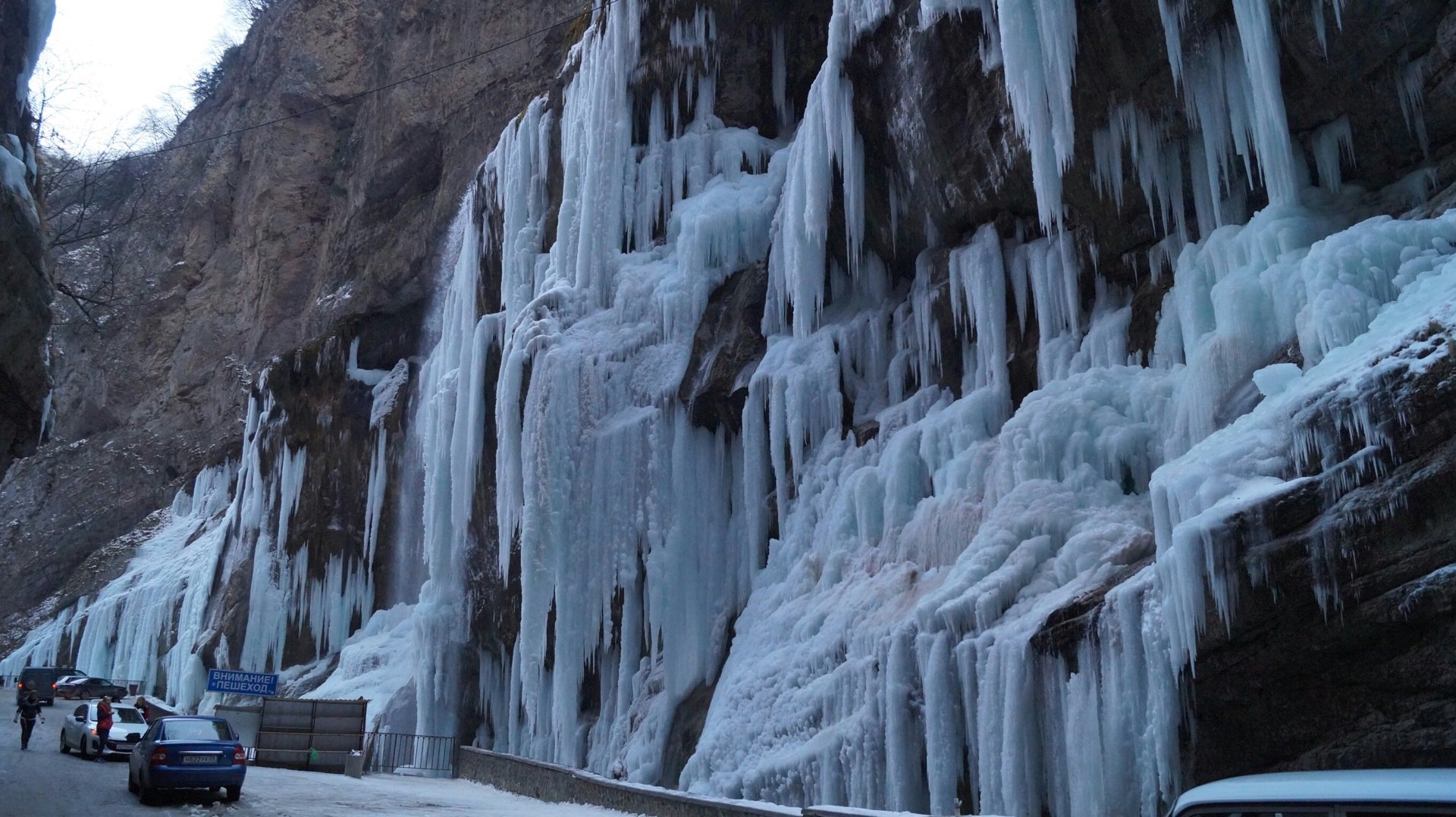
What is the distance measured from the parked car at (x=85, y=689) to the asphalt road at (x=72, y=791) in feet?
56.2

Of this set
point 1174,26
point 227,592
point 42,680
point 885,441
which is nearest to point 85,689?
point 42,680

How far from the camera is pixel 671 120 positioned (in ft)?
75.4

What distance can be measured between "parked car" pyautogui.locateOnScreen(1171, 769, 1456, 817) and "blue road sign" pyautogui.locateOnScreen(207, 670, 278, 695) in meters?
22.4

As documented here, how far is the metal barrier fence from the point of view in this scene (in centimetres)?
2323

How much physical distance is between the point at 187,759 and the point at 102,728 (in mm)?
6315

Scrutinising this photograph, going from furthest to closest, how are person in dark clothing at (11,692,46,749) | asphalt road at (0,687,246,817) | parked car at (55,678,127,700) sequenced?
parked car at (55,678,127,700), person in dark clothing at (11,692,46,749), asphalt road at (0,687,246,817)

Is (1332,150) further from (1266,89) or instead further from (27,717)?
(27,717)

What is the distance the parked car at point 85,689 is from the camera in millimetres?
34844

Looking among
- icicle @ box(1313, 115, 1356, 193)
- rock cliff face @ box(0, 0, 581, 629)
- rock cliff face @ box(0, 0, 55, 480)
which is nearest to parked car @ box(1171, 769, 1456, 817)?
rock cliff face @ box(0, 0, 55, 480)

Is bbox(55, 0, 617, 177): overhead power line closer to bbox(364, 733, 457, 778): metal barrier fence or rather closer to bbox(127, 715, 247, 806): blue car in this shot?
bbox(364, 733, 457, 778): metal barrier fence

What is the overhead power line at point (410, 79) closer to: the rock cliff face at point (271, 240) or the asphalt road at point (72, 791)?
the rock cliff face at point (271, 240)

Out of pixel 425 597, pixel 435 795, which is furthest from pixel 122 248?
pixel 435 795

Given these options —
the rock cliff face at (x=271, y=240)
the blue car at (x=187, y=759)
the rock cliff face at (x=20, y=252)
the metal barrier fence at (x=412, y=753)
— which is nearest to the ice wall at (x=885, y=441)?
the metal barrier fence at (x=412, y=753)

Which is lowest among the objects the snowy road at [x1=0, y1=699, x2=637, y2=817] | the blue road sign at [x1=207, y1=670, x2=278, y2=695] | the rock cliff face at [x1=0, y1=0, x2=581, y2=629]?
the snowy road at [x1=0, y1=699, x2=637, y2=817]
